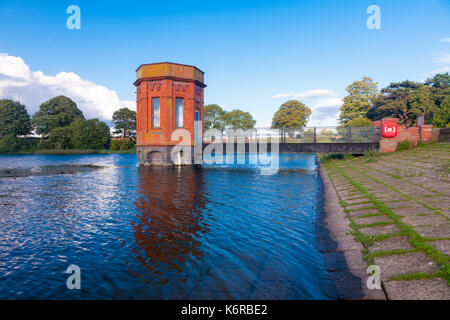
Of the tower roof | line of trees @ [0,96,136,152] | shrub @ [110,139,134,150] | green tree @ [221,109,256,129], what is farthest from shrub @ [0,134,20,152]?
the tower roof

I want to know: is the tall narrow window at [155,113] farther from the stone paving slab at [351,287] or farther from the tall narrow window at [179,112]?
the stone paving slab at [351,287]

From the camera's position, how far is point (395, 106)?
46000mm

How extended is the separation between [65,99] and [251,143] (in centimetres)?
7135

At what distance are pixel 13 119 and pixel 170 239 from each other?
84812 mm

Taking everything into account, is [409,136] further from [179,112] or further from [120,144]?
[120,144]

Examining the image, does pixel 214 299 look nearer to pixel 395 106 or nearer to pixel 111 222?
pixel 111 222

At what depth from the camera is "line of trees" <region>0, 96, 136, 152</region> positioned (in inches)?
2662

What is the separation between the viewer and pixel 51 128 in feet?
229

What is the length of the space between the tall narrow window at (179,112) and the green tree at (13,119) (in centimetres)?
6556

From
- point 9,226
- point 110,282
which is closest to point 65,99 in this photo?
point 9,226

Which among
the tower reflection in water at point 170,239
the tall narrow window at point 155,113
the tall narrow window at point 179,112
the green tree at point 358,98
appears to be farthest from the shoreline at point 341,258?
the green tree at point 358,98

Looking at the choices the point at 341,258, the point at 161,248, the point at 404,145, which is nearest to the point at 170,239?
the point at 161,248

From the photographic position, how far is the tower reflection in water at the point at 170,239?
481 cm
